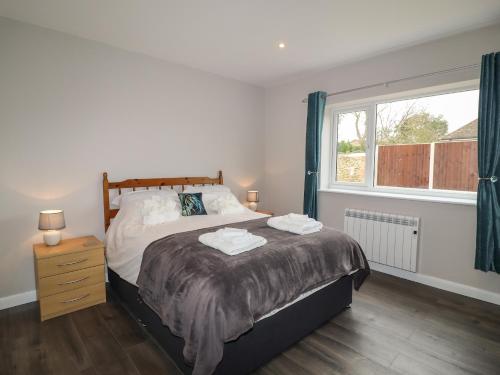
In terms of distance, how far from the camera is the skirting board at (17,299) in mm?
2502

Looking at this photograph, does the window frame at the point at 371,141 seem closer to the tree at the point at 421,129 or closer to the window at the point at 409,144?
the window at the point at 409,144

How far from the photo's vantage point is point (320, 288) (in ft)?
7.19

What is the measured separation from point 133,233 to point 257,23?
217 centimetres

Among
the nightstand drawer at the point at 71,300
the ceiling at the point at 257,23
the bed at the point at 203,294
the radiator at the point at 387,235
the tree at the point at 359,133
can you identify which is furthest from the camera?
the tree at the point at 359,133

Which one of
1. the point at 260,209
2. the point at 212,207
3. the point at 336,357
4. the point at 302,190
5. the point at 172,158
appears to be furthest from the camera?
the point at 260,209

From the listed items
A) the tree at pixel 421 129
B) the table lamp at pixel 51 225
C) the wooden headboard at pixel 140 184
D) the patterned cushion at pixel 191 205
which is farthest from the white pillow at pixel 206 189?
the tree at pixel 421 129

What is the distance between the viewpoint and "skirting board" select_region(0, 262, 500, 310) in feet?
8.37

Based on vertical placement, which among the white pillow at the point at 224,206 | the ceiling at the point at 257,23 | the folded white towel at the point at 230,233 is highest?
the ceiling at the point at 257,23

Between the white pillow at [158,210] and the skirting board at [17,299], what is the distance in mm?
1255

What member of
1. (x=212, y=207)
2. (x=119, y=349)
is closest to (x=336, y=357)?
(x=119, y=349)

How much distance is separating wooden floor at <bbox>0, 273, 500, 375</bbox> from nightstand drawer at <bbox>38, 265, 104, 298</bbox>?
234 millimetres

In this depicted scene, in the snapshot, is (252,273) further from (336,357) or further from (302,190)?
(302,190)

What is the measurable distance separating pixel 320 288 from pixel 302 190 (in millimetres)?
2096

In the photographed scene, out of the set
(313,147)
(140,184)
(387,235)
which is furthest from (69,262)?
(387,235)
